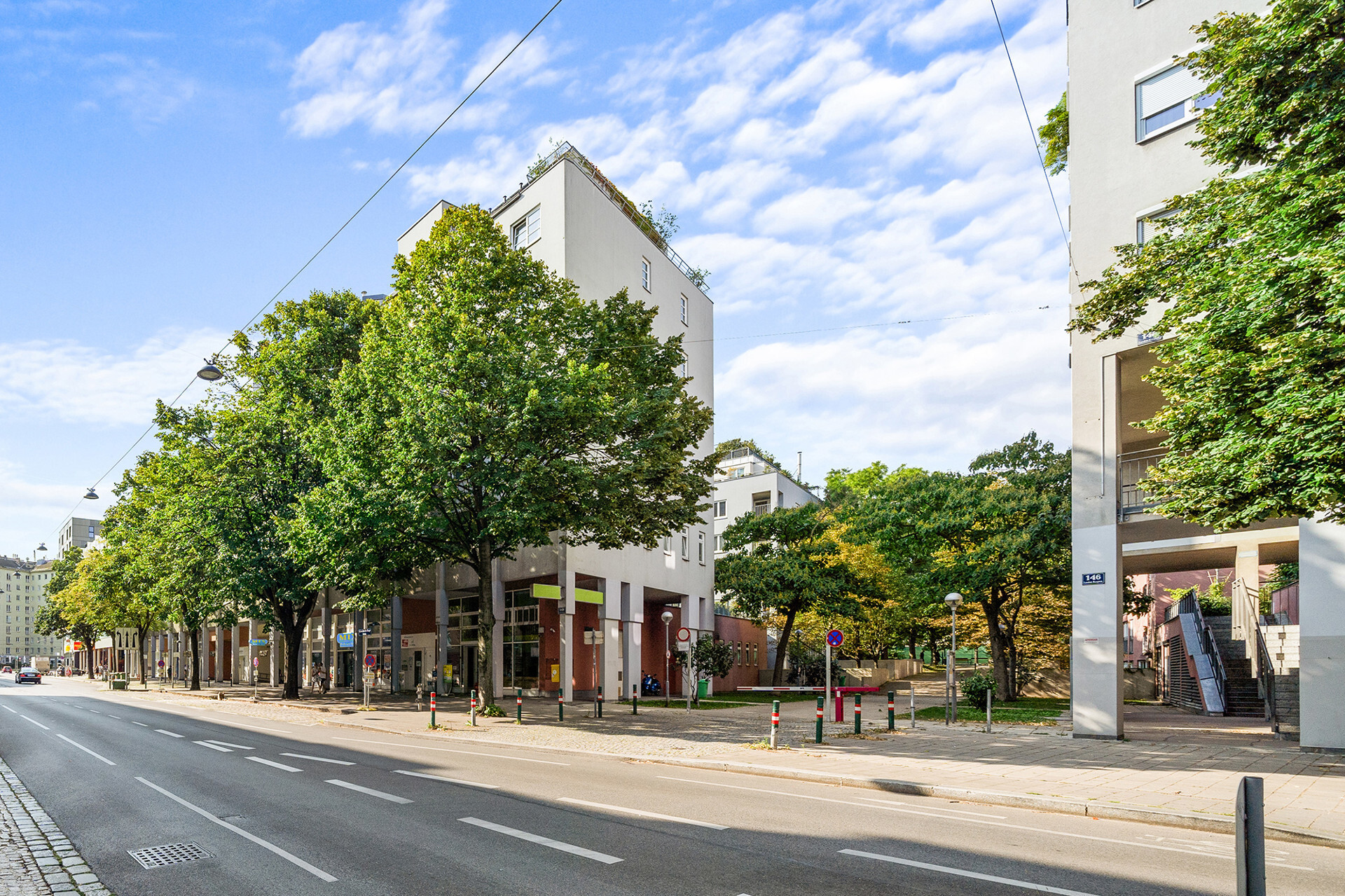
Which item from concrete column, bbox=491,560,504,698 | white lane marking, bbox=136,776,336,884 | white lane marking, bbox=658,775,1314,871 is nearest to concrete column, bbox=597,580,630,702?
concrete column, bbox=491,560,504,698

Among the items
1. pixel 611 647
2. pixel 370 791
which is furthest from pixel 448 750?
pixel 611 647

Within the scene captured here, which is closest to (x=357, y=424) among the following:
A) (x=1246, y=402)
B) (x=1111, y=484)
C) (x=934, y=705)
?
(x=1111, y=484)

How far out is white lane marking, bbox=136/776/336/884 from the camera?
7749 mm

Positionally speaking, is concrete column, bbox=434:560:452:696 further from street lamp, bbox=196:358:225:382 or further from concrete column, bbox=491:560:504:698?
street lamp, bbox=196:358:225:382

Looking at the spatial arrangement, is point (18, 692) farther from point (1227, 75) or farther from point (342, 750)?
point (1227, 75)

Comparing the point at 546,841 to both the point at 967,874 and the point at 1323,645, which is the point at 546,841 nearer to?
the point at 967,874

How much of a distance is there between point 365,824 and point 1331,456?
11460 millimetres

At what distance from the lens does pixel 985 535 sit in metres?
31.3

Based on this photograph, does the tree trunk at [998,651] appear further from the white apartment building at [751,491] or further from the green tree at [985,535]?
the white apartment building at [751,491]

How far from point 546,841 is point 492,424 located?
1515 centimetres

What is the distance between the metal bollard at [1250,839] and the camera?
3.70 metres

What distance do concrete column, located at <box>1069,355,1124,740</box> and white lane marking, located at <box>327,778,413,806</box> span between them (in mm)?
15478

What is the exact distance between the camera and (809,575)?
44125 millimetres

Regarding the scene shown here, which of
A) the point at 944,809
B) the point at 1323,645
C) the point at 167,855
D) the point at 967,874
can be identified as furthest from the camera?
the point at 1323,645
